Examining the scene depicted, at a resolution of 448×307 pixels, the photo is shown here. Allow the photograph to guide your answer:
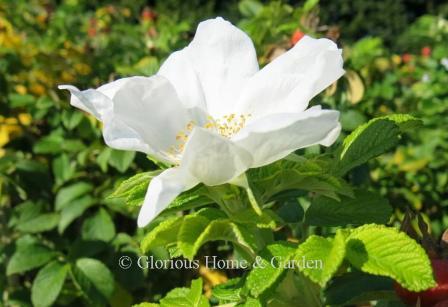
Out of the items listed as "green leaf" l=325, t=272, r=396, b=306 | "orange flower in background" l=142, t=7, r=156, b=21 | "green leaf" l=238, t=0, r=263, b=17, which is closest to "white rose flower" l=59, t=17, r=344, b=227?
"green leaf" l=325, t=272, r=396, b=306

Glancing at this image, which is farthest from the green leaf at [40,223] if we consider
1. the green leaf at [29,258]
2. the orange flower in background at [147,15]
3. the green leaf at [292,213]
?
the orange flower in background at [147,15]

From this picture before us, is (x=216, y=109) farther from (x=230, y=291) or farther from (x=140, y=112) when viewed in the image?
(x=230, y=291)

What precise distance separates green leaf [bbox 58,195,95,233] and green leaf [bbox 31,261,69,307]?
5.9 inches

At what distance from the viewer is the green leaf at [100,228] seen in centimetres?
172

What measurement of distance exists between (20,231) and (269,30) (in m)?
0.87

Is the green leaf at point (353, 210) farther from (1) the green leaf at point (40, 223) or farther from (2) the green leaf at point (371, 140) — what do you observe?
(1) the green leaf at point (40, 223)

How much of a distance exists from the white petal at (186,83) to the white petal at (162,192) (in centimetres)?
15

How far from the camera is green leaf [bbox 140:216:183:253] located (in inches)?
27.7

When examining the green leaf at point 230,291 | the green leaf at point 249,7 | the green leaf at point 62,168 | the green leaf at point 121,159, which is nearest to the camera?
the green leaf at point 230,291

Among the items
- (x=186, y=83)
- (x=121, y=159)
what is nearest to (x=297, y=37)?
(x=121, y=159)

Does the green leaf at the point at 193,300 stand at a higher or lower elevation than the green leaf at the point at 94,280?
higher

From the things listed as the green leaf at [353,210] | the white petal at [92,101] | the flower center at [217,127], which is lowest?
the green leaf at [353,210]

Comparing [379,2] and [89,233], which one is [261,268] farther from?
[379,2]

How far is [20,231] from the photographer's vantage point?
1843 mm
